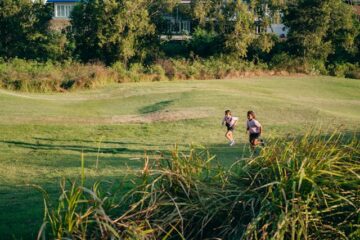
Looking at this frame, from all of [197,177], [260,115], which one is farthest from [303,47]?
[197,177]

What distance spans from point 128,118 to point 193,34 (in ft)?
109

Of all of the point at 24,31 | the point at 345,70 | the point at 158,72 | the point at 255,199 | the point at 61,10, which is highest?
the point at 61,10

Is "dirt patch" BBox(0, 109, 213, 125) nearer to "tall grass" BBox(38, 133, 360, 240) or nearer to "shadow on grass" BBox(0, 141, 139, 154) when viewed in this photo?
"shadow on grass" BBox(0, 141, 139, 154)

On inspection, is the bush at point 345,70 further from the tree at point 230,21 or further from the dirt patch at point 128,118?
the dirt patch at point 128,118

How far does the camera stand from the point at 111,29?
49.4m

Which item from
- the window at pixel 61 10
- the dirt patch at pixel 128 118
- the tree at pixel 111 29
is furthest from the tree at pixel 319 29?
the window at pixel 61 10

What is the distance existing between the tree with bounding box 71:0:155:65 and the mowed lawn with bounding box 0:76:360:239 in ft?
40.3

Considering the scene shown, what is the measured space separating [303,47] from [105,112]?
31368 millimetres

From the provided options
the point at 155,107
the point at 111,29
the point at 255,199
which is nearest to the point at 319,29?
the point at 111,29

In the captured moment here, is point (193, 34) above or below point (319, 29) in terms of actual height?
below

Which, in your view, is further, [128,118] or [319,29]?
[319,29]

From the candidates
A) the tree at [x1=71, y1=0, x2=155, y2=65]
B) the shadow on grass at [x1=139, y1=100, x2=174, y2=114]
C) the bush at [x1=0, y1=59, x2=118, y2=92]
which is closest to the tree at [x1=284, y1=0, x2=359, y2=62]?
the tree at [x1=71, y1=0, x2=155, y2=65]

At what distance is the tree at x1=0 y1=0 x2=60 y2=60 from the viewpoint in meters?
53.3

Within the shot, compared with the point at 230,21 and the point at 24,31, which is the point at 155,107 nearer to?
the point at 230,21
